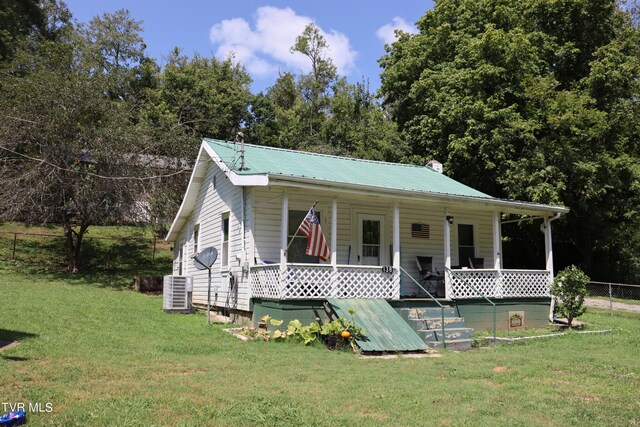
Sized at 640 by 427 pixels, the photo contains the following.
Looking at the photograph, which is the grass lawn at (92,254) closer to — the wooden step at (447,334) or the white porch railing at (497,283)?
the white porch railing at (497,283)

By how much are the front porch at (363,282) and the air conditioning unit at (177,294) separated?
3.31 metres

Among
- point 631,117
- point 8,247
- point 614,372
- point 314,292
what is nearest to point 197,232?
point 314,292

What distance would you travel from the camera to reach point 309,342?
420 inches

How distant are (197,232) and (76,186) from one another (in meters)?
5.45

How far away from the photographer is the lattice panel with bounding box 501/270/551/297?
14.4 meters

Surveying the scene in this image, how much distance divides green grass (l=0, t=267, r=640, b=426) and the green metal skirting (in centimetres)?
62

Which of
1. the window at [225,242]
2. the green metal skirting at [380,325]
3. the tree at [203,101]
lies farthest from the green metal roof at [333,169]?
the tree at [203,101]

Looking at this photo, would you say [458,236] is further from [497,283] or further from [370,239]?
[370,239]

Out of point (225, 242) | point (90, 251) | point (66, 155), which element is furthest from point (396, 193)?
point (90, 251)

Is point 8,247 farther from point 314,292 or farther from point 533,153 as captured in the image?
point 533,153

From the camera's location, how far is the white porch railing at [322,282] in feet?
37.6

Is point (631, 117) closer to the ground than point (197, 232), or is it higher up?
higher up

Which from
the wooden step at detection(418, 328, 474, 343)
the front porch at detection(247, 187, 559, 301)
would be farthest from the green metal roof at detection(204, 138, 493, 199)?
the wooden step at detection(418, 328, 474, 343)

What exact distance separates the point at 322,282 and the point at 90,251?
18.4m
